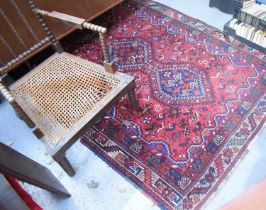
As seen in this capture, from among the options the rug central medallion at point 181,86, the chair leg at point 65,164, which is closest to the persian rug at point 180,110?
the rug central medallion at point 181,86

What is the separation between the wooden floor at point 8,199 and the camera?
1.15 metres

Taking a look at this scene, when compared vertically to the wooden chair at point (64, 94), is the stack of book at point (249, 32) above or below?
below

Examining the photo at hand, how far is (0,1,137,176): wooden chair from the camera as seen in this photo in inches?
54.9

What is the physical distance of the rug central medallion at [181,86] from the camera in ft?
6.31

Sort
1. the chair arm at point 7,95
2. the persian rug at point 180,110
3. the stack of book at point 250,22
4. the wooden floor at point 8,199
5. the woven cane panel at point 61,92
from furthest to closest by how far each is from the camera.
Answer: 1. the stack of book at point 250,22
2. the persian rug at point 180,110
3. the woven cane panel at point 61,92
4. the chair arm at point 7,95
5. the wooden floor at point 8,199

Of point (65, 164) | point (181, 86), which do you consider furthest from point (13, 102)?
point (181, 86)

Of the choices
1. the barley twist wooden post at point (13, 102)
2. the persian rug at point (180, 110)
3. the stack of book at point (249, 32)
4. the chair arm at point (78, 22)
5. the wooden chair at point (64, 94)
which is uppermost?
the chair arm at point (78, 22)

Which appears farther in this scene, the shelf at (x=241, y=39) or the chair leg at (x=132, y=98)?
the shelf at (x=241, y=39)

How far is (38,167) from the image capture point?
4.40ft

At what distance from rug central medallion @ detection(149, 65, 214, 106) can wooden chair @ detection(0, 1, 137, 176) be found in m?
0.38

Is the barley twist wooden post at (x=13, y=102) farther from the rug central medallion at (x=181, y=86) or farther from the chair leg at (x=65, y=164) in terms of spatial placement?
the rug central medallion at (x=181, y=86)

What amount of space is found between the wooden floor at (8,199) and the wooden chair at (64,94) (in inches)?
9.9

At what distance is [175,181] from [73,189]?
0.64m

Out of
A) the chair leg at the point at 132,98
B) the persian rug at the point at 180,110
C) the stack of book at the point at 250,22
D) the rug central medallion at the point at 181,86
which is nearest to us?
the persian rug at the point at 180,110
